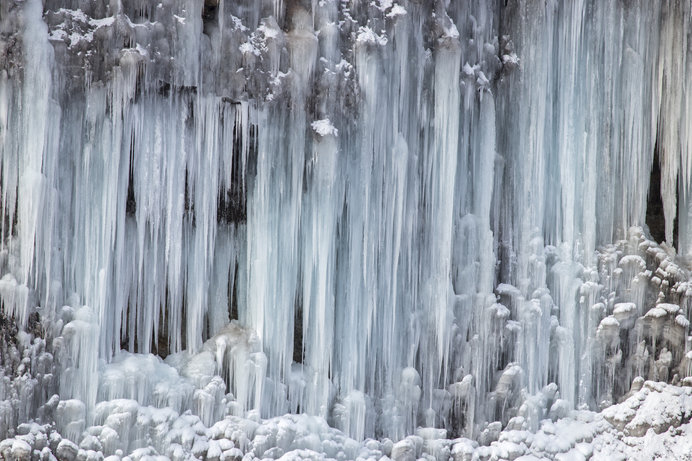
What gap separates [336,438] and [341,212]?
1.78 metres

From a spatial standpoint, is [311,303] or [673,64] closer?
[311,303]

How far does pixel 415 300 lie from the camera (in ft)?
27.5

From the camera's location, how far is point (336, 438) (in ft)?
26.3

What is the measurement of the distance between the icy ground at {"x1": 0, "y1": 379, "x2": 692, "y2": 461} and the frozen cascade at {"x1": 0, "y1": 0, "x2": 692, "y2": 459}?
0.05m

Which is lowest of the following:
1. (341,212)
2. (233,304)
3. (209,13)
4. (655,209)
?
(233,304)

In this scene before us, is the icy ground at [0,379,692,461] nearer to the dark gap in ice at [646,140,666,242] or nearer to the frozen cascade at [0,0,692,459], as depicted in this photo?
the frozen cascade at [0,0,692,459]

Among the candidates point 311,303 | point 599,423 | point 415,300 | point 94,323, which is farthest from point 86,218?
point 599,423

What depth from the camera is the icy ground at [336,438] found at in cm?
736

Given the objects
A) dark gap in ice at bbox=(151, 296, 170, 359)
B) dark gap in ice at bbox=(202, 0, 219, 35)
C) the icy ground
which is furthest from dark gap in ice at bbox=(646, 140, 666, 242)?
dark gap in ice at bbox=(151, 296, 170, 359)

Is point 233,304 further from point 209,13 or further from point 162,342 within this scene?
point 209,13

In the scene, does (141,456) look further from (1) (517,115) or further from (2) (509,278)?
(1) (517,115)

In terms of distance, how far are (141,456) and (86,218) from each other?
5.85 ft

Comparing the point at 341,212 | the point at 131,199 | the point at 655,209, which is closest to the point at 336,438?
Answer: the point at 341,212

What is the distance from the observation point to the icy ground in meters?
7.36
